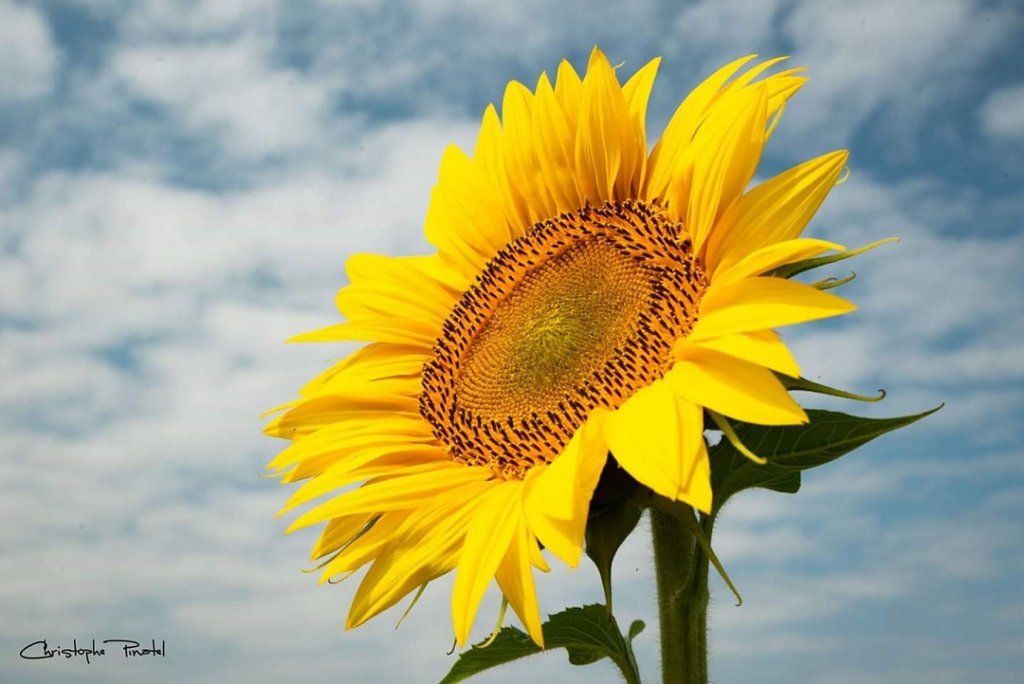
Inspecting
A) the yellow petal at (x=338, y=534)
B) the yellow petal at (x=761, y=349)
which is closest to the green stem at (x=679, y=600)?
the yellow petal at (x=761, y=349)

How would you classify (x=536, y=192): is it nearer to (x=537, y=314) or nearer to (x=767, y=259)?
(x=537, y=314)

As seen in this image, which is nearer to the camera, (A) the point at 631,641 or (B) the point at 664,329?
(B) the point at 664,329

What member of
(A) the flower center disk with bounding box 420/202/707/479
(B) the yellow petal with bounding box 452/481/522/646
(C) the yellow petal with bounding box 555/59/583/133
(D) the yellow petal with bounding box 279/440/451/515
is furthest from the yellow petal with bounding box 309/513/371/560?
(C) the yellow petal with bounding box 555/59/583/133

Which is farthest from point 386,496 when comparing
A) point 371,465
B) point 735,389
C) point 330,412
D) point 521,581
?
point 735,389

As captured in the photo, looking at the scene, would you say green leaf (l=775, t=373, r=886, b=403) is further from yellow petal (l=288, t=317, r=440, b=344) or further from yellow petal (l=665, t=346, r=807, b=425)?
yellow petal (l=288, t=317, r=440, b=344)

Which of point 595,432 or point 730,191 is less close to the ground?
point 730,191

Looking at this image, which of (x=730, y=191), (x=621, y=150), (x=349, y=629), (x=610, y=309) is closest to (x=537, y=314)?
(x=610, y=309)

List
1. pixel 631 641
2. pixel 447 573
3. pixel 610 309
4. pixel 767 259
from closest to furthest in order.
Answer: pixel 767 259 → pixel 447 573 → pixel 610 309 → pixel 631 641

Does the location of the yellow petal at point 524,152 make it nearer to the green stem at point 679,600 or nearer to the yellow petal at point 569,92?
the yellow petal at point 569,92
